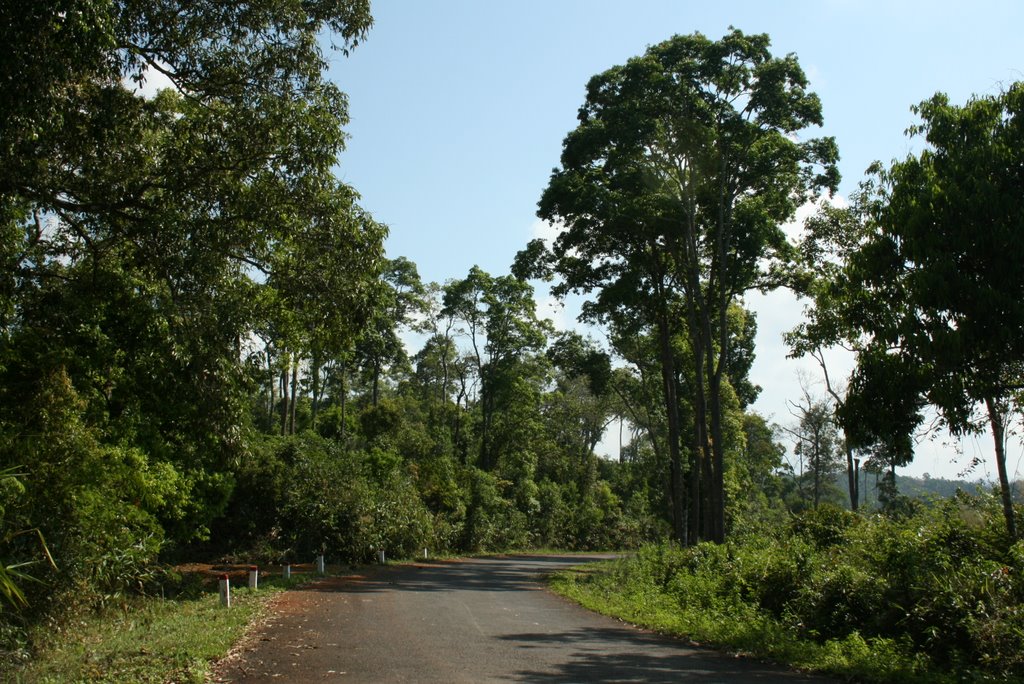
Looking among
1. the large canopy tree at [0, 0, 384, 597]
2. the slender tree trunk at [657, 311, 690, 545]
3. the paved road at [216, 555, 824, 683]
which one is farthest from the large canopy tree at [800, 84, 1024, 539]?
the slender tree trunk at [657, 311, 690, 545]

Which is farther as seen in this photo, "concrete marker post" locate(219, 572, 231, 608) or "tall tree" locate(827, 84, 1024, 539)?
"concrete marker post" locate(219, 572, 231, 608)

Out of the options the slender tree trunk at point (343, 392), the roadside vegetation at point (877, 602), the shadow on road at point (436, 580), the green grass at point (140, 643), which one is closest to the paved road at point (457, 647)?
the green grass at point (140, 643)

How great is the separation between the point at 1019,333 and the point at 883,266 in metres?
2.28

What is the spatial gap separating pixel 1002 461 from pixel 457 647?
8.59 meters

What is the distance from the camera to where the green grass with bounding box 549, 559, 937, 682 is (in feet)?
30.0

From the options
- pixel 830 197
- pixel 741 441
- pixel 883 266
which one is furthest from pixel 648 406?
pixel 883 266

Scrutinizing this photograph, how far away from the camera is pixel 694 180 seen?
2472 cm

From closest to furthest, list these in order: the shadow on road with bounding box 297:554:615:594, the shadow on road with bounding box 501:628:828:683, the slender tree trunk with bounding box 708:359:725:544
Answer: the shadow on road with bounding box 501:628:828:683, the shadow on road with bounding box 297:554:615:594, the slender tree trunk with bounding box 708:359:725:544

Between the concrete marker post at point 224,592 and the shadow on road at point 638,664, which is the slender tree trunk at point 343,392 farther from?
the shadow on road at point 638,664

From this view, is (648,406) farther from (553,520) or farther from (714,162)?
(714,162)

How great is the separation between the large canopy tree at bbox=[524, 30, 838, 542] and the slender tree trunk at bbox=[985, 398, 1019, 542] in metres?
10.8

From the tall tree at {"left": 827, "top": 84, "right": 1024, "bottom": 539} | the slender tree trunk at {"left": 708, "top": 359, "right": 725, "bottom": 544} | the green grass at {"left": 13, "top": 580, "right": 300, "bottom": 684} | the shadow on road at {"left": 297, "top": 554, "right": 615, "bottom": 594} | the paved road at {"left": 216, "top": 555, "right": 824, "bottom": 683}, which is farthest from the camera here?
the slender tree trunk at {"left": 708, "top": 359, "right": 725, "bottom": 544}

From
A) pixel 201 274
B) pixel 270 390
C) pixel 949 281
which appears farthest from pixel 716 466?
pixel 270 390

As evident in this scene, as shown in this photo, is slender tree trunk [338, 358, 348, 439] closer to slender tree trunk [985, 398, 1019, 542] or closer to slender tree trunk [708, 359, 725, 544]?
slender tree trunk [708, 359, 725, 544]
